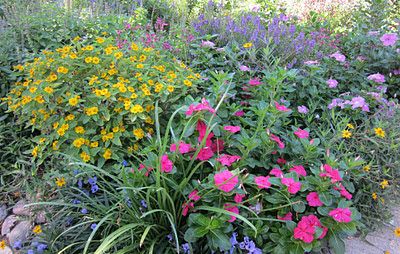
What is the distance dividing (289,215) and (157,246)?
0.70 meters

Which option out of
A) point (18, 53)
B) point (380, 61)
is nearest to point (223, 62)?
point (380, 61)

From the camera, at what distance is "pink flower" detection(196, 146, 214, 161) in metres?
2.04

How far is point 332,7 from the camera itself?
17.7 ft

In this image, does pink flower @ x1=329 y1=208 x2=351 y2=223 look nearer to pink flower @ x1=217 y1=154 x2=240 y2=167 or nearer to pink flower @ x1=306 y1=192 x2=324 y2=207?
pink flower @ x1=306 y1=192 x2=324 y2=207

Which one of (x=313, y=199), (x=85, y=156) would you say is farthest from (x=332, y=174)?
(x=85, y=156)

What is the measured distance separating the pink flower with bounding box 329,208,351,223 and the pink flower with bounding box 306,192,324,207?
3.3 inches

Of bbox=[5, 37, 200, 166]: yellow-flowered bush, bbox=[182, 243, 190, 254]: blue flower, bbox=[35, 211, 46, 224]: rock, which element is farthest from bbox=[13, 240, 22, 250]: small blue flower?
bbox=[182, 243, 190, 254]: blue flower

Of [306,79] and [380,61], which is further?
[380,61]

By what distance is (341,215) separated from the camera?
1.83m

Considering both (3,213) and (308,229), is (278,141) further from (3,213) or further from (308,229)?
(3,213)

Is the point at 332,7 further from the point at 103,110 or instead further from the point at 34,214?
the point at 34,214

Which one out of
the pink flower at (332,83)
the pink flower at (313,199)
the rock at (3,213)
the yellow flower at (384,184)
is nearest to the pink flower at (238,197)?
the pink flower at (313,199)

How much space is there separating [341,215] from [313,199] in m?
0.16

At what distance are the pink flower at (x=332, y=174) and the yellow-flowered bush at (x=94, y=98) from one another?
992 mm
